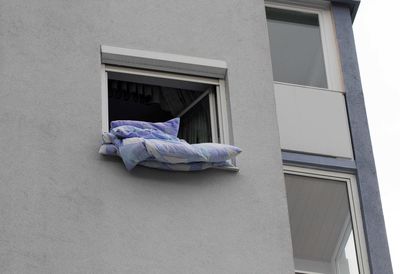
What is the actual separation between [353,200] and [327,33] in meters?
2.31

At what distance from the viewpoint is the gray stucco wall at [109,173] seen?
32.2ft

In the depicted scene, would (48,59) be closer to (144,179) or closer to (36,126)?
(36,126)

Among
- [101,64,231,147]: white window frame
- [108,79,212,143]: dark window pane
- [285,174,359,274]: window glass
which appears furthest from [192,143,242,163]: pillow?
[285,174,359,274]: window glass

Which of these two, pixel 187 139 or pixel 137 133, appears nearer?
pixel 137 133

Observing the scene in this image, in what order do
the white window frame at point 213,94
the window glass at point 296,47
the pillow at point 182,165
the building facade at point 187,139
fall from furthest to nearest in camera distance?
the window glass at point 296,47 < the white window frame at point 213,94 < the pillow at point 182,165 < the building facade at point 187,139

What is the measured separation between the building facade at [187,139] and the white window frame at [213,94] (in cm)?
1

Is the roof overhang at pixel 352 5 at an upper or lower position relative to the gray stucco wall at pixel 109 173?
upper

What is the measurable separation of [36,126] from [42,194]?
0.72m

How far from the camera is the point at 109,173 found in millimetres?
10383

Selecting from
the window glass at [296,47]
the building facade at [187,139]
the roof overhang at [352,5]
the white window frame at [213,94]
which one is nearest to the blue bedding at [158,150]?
the building facade at [187,139]

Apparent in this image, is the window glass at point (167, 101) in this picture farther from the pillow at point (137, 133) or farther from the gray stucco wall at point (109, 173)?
the pillow at point (137, 133)

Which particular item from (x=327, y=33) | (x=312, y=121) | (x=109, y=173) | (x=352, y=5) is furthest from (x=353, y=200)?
(x=109, y=173)

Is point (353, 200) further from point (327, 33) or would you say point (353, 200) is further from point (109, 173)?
point (109, 173)

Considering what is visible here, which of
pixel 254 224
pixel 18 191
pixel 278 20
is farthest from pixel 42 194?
pixel 278 20
